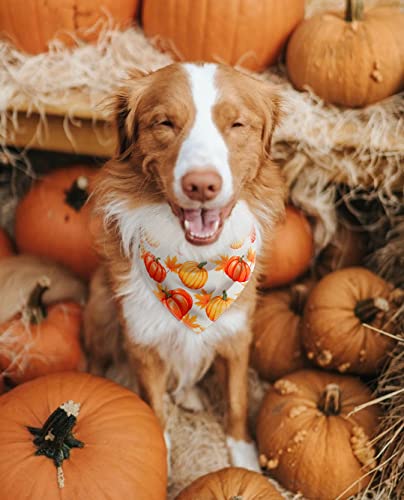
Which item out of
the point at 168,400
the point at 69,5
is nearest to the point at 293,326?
the point at 168,400

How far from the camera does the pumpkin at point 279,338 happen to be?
2.49 meters

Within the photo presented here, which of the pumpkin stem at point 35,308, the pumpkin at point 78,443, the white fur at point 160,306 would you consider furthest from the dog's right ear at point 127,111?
the pumpkin at point 78,443

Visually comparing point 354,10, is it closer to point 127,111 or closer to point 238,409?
point 127,111

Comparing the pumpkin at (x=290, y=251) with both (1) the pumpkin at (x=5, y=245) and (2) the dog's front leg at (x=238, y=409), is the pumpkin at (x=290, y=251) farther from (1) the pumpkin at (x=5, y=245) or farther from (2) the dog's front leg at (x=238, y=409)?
(1) the pumpkin at (x=5, y=245)

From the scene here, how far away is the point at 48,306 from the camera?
254 cm

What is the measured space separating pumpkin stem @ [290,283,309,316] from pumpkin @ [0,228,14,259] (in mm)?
1479

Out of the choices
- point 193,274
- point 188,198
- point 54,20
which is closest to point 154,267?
point 193,274

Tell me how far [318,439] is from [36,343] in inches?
47.2

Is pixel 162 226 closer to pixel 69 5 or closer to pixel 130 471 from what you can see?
pixel 130 471

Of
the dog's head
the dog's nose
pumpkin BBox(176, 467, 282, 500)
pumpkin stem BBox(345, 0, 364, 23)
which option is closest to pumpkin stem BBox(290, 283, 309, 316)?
the dog's head

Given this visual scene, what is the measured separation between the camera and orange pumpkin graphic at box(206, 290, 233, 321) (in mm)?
1996

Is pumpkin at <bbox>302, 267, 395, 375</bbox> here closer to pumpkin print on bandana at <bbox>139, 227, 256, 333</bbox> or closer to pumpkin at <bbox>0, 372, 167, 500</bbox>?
pumpkin print on bandana at <bbox>139, 227, 256, 333</bbox>

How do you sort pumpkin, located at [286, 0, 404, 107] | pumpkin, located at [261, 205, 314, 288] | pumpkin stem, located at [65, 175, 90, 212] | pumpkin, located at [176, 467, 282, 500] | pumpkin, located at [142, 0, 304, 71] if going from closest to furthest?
pumpkin, located at [176, 467, 282, 500] < pumpkin, located at [286, 0, 404, 107] < pumpkin, located at [142, 0, 304, 71] < pumpkin, located at [261, 205, 314, 288] < pumpkin stem, located at [65, 175, 90, 212]

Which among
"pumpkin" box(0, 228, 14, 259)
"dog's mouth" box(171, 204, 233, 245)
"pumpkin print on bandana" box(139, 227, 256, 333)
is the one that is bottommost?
"pumpkin" box(0, 228, 14, 259)
